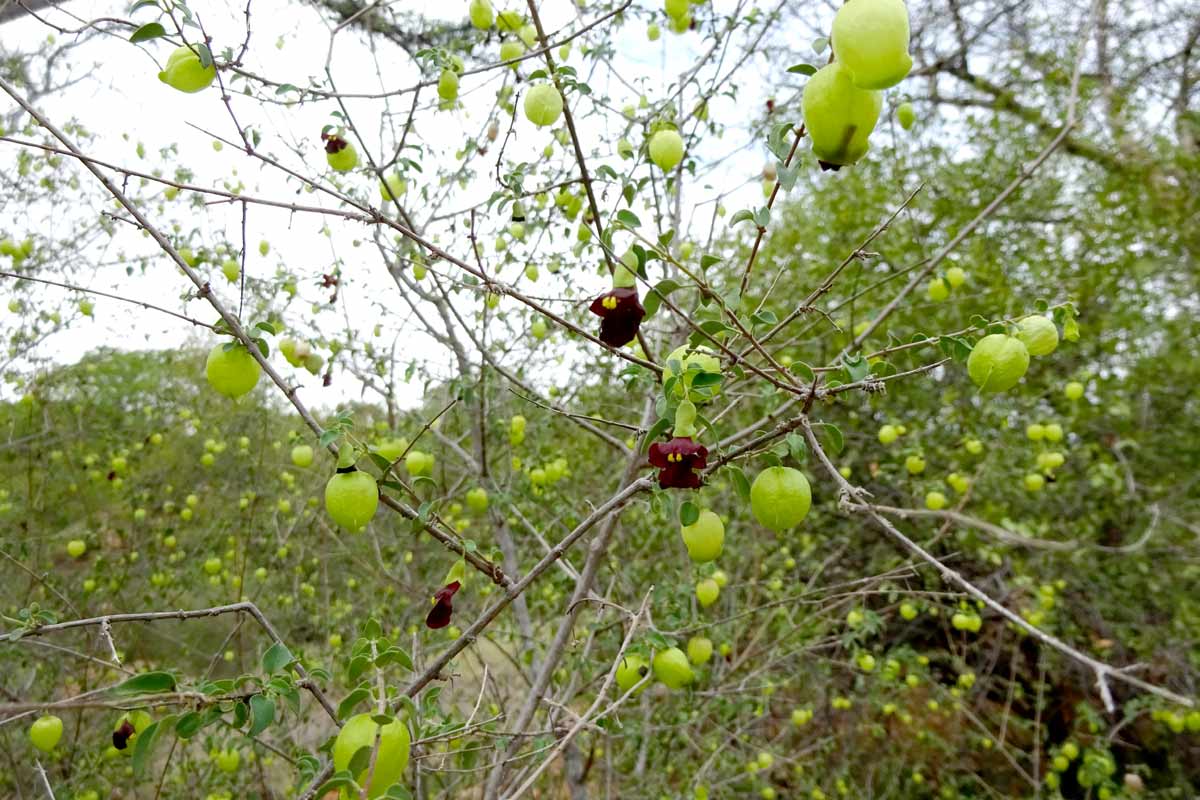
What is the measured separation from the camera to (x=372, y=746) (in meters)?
1.01

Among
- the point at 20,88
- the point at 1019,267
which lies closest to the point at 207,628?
the point at 20,88

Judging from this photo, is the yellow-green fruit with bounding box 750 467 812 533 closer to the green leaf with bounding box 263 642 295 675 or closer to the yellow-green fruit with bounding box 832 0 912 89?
the yellow-green fruit with bounding box 832 0 912 89

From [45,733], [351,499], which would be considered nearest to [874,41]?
[351,499]

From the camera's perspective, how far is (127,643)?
455 cm

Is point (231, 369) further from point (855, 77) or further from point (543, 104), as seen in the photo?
point (855, 77)

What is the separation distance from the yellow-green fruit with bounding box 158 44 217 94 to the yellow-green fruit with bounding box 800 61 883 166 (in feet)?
3.72

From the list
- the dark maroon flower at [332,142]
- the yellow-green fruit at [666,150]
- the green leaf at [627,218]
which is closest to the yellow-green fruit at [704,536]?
the green leaf at [627,218]

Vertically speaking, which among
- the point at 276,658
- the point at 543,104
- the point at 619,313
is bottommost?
the point at 276,658

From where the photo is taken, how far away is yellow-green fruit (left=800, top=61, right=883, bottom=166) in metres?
0.91

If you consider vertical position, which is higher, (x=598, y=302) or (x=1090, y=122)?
(x=1090, y=122)

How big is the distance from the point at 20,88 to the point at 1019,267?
22.2ft

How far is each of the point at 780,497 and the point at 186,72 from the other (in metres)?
1.38

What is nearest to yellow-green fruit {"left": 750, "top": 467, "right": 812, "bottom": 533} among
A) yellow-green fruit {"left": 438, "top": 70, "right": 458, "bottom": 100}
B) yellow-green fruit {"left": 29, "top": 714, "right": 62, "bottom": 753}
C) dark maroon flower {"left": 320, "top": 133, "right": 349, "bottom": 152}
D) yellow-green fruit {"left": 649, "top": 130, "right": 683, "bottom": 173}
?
yellow-green fruit {"left": 649, "top": 130, "right": 683, "bottom": 173}

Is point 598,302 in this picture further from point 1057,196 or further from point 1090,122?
point 1090,122
